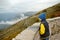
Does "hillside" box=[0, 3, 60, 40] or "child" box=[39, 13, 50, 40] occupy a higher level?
"hillside" box=[0, 3, 60, 40]

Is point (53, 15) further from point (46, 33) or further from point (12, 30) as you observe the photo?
point (46, 33)

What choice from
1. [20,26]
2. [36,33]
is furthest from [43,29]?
[20,26]

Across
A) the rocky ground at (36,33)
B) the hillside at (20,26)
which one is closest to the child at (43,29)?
the rocky ground at (36,33)

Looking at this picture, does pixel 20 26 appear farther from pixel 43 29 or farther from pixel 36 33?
pixel 43 29

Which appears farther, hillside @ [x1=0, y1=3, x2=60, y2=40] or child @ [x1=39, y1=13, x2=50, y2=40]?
hillside @ [x1=0, y1=3, x2=60, y2=40]

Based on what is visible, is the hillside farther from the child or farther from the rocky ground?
the child

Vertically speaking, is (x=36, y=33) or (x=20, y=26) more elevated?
(x=20, y=26)

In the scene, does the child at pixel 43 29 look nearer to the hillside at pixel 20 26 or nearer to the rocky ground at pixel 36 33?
the rocky ground at pixel 36 33

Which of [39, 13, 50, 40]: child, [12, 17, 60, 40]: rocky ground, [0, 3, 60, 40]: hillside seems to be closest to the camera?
[39, 13, 50, 40]: child

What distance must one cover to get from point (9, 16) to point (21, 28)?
0.43 metres

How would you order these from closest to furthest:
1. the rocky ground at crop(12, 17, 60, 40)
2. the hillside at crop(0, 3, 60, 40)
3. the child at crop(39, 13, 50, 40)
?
the child at crop(39, 13, 50, 40) < the rocky ground at crop(12, 17, 60, 40) < the hillside at crop(0, 3, 60, 40)

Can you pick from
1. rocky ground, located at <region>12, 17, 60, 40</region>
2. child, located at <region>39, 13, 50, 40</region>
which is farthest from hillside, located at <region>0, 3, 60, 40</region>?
child, located at <region>39, 13, 50, 40</region>

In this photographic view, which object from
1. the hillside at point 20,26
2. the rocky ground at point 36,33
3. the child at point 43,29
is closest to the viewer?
the child at point 43,29

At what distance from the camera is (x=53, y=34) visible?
3.92 meters
